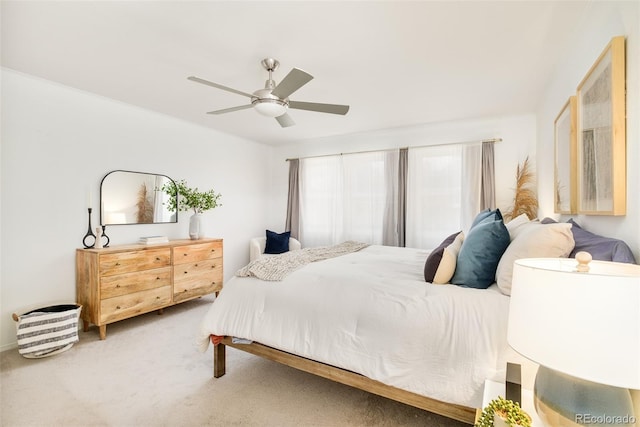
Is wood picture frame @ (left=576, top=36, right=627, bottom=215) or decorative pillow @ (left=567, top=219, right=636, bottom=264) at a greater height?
wood picture frame @ (left=576, top=36, right=627, bottom=215)

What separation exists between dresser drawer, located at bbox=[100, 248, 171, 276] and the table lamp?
10.9 feet

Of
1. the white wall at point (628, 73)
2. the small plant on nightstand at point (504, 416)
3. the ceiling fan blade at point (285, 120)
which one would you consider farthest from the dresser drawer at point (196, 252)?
the white wall at point (628, 73)

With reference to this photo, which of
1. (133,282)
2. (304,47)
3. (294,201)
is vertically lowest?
(133,282)

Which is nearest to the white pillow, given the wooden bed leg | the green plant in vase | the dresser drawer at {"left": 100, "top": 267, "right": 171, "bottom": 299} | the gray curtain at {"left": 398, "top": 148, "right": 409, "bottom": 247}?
the gray curtain at {"left": 398, "top": 148, "right": 409, "bottom": 247}

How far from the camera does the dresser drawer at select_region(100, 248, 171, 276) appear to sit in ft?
9.43

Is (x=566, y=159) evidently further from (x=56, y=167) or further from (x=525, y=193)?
(x=56, y=167)

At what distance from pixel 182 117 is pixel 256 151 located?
63.9 inches

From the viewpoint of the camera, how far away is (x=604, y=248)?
1.25 metres

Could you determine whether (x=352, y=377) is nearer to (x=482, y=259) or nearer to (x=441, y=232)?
(x=482, y=259)

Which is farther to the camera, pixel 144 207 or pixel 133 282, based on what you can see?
pixel 144 207

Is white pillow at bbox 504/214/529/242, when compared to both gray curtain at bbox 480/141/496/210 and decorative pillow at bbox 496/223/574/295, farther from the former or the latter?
gray curtain at bbox 480/141/496/210

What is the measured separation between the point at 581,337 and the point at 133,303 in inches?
141

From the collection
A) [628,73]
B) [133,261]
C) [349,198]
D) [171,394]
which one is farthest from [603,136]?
[133,261]

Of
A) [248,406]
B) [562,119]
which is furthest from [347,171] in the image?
[248,406]
